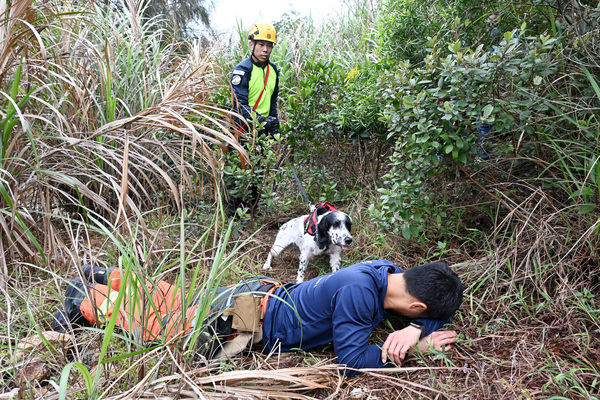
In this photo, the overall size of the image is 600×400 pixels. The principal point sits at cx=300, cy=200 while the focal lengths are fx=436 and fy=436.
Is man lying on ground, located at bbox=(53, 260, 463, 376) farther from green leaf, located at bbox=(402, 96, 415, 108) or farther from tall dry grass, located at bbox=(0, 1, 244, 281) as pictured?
green leaf, located at bbox=(402, 96, 415, 108)

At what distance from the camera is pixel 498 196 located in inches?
115

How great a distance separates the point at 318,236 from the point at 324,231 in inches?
2.4

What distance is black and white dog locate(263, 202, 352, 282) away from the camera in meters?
3.06

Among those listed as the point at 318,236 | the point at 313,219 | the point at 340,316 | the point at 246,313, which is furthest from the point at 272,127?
the point at 340,316

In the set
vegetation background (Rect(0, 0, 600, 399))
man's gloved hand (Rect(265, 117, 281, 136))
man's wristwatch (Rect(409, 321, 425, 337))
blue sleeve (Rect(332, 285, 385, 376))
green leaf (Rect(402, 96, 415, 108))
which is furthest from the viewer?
man's gloved hand (Rect(265, 117, 281, 136))

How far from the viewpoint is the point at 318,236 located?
3.18 m

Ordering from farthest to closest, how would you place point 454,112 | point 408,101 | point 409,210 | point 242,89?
point 242,89 → point 409,210 → point 408,101 → point 454,112

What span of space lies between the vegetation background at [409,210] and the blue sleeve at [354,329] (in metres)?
0.09

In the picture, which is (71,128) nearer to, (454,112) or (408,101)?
(408,101)

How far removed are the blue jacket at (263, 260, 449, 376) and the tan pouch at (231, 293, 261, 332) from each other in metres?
0.13

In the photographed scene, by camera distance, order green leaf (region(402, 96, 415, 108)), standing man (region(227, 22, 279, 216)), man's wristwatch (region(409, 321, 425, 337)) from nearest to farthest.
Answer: man's wristwatch (region(409, 321, 425, 337)) → green leaf (region(402, 96, 415, 108)) → standing man (region(227, 22, 279, 216))

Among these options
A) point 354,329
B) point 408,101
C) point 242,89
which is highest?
point 242,89

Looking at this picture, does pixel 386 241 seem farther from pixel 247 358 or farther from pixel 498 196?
pixel 247 358

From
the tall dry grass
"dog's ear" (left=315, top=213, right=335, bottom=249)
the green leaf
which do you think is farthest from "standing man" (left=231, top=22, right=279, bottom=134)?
the green leaf
